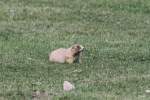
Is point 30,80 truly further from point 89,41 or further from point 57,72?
point 89,41

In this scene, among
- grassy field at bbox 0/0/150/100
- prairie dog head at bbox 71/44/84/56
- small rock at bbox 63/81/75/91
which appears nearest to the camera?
small rock at bbox 63/81/75/91

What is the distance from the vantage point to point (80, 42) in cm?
1998

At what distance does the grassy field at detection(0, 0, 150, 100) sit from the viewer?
12625 millimetres

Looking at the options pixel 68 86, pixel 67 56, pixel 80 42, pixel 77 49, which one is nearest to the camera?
pixel 68 86

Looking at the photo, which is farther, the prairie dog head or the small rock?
the prairie dog head

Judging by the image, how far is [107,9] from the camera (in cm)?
2636

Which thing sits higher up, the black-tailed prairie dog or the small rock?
the black-tailed prairie dog

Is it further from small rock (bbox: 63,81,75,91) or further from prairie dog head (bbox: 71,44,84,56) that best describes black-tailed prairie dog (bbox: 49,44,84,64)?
small rock (bbox: 63,81,75,91)

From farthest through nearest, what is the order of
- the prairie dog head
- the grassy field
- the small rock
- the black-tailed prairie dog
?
the prairie dog head
the black-tailed prairie dog
the grassy field
the small rock

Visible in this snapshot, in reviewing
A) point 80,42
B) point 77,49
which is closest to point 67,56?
point 77,49

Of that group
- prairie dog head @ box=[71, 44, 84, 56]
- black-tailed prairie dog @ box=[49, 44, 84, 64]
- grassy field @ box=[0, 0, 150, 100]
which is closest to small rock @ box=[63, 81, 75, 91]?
grassy field @ box=[0, 0, 150, 100]

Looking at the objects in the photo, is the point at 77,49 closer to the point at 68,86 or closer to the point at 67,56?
the point at 67,56

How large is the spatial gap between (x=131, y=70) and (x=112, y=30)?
7494 millimetres

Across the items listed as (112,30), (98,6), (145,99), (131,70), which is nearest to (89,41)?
(112,30)
